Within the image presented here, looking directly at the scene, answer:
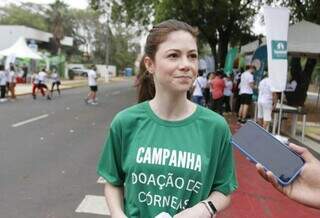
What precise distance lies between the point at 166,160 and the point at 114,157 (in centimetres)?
31

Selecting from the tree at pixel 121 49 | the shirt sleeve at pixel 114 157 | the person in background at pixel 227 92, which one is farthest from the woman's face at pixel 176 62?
the tree at pixel 121 49

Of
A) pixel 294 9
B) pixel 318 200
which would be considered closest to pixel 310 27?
pixel 294 9

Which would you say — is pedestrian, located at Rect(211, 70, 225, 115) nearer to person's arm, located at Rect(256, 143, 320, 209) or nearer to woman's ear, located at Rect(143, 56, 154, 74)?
woman's ear, located at Rect(143, 56, 154, 74)

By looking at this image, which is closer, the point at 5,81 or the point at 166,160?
the point at 166,160

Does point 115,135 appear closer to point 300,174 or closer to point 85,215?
point 300,174

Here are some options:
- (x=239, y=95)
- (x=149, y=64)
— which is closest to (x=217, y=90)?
(x=239, y=95)

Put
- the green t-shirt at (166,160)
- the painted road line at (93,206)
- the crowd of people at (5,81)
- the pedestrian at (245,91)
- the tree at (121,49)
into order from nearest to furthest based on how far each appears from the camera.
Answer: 1. the green t-shirt at (166,160)
2. the painted road line at (93,206)
3. the pedestrian at (245,91)
4. the crowd of people at (5,81)
5. the tree at (121,49)

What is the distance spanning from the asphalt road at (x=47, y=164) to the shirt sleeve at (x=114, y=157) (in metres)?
3.81

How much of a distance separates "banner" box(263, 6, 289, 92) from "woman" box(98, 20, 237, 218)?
10320 mm

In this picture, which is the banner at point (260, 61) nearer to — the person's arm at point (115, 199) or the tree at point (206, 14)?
the tree at point (206, 14)

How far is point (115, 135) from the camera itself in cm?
257

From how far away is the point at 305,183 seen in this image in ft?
8.16

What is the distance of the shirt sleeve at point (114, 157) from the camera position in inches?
101

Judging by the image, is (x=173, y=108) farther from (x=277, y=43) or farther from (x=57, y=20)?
(x=57, y=20)
